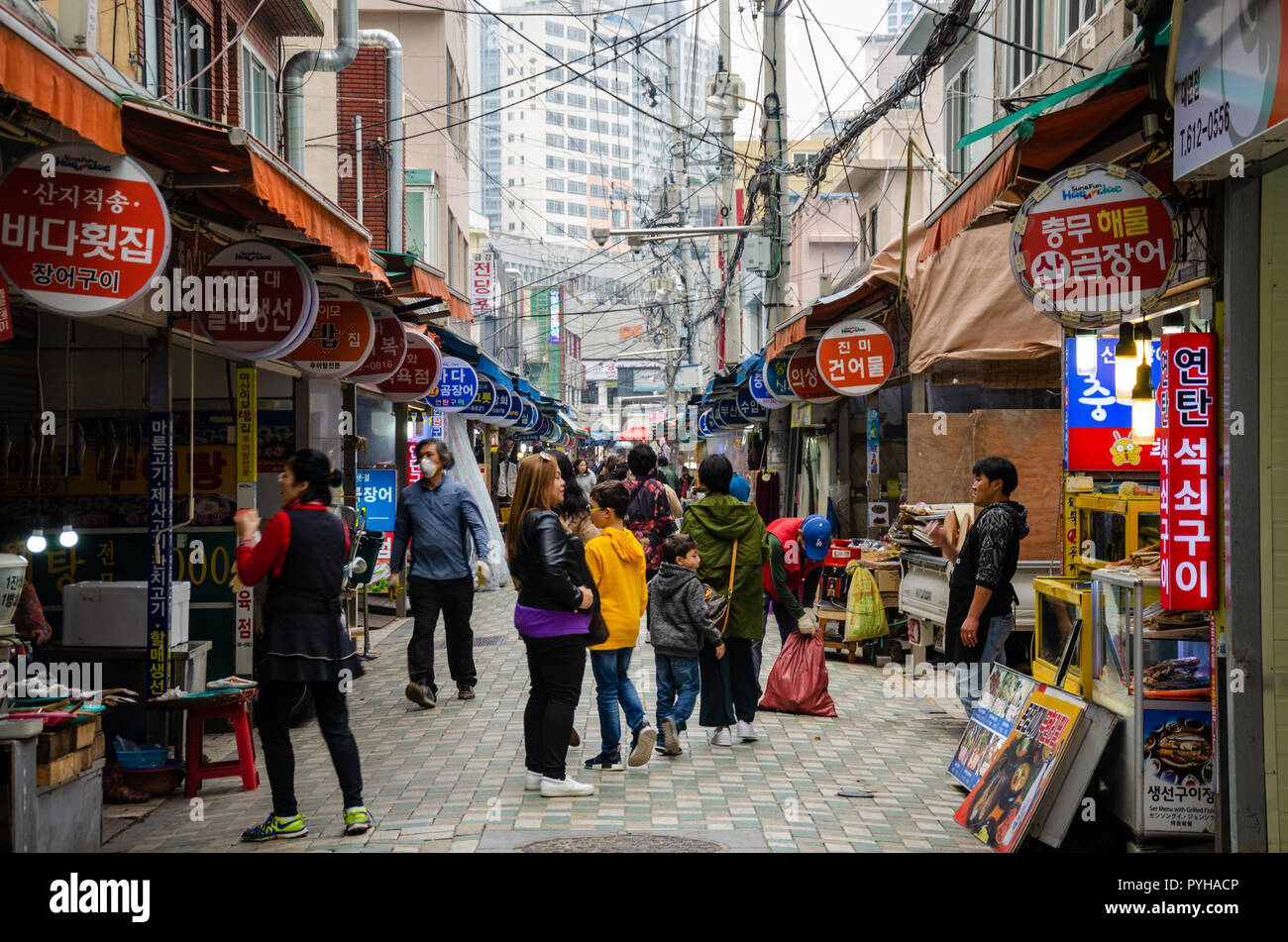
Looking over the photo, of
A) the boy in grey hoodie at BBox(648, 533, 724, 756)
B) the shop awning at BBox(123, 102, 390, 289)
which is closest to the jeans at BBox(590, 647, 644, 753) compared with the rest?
the boy in grey hoodie at BBox(648, 533, 724, 756)

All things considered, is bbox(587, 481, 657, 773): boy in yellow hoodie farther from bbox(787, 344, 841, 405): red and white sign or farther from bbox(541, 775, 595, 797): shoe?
bbox(787, 344, 841, 405): red and white sign

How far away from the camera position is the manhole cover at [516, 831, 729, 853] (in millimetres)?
6105

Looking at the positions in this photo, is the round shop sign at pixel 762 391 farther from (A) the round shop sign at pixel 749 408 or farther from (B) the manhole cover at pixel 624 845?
(B) the manhole cover at pixel 624 845

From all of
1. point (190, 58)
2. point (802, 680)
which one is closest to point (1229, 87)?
point (802, 680)

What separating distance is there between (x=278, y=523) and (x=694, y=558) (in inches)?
125

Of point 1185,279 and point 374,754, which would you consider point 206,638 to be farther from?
point 1185,279

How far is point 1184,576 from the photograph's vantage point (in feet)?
18.3

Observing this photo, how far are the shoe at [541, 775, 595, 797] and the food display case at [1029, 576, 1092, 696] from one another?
2858mm

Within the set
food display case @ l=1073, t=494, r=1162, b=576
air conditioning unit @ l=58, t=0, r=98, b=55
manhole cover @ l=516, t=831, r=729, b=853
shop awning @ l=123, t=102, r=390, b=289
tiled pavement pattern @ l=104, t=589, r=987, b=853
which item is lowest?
tiled pavement pattern @ l=104, t=589, r=987, b=853

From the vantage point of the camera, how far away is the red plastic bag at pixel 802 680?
33.3 ft

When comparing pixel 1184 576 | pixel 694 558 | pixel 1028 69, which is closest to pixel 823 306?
pixel 1028 69

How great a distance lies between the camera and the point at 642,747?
26.1 ft

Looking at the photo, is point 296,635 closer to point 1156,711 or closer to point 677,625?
point 677,625

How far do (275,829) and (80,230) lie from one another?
10.6 feet
